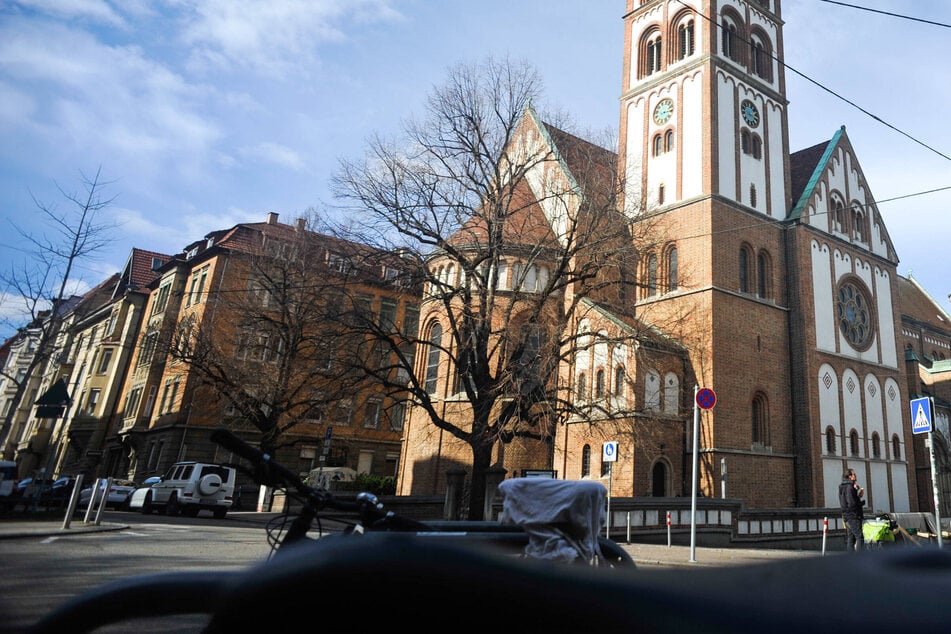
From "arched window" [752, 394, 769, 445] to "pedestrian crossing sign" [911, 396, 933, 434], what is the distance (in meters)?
12.2

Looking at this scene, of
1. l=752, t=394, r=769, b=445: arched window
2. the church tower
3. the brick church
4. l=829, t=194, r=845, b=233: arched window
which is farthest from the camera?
l=829, t=194, r=845, b=233: arched window

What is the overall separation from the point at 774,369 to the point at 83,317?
50.1m

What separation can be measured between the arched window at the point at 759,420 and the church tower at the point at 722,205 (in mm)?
37

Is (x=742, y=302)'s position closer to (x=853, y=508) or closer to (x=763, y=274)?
A: (x=763, y=274)

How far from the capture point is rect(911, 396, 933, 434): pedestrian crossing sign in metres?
10.7

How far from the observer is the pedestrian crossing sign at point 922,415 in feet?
35.0

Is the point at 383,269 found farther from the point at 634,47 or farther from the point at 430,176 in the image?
the point at 634,47

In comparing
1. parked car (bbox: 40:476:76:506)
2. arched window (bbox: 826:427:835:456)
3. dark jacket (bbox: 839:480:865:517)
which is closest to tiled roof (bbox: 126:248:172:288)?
parked car (bbox: 40:476:76:506)

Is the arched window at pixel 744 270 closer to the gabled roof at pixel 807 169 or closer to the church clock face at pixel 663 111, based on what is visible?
the gabled roof at pixel 807 169

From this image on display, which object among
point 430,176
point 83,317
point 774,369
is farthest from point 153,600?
point 83,317

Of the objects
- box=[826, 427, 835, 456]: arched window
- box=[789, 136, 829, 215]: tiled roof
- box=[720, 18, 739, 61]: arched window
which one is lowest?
box=[826, 427, 835, 456]: arched window

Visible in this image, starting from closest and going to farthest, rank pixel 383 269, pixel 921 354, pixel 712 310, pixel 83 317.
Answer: pixel 383 269 → pixel 712 310 → pixel 921 354 → pixel 83 317

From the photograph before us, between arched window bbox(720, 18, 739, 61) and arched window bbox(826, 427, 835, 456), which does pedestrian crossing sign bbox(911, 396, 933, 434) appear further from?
arched window bbox(720, 18, 739, 61)

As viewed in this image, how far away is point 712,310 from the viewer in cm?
2234
